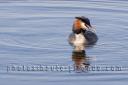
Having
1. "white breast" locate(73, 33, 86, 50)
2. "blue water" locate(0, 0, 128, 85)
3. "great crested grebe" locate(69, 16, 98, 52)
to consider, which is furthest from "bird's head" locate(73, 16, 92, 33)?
"blue water" locate(0, 0, 128, 85)

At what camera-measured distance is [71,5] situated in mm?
25031

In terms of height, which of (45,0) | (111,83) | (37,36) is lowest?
(111,83)

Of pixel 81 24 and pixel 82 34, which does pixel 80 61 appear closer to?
pixel 82 34

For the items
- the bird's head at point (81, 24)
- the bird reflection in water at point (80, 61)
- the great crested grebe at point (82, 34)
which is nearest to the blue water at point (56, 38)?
the bird reflection in water at point (80, 61)

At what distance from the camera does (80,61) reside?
727 inches

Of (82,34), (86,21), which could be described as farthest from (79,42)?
(86,21)

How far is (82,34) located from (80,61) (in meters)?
2.74

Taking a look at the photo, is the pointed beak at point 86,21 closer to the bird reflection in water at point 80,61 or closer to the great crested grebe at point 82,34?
the great crested grebe at point 82,34

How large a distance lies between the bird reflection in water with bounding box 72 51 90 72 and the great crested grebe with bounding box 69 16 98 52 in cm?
74

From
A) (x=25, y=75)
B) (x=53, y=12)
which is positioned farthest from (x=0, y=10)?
(x=25, y=75)

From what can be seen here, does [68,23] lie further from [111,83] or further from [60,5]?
[111,83]

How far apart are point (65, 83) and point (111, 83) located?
1.04m

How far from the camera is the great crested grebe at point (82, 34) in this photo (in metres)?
20.3

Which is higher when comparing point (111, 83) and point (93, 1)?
point (93, 1)
